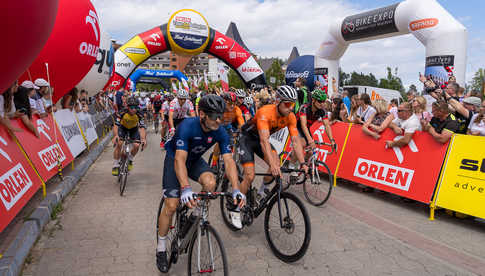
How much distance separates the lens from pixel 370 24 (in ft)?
47.6

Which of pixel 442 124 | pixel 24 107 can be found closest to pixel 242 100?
pixel 442 124

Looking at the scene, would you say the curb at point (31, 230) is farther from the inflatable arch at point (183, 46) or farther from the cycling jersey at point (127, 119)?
the inflatable arch at point (183, 46)

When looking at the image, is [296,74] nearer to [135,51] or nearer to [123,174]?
[135,51]

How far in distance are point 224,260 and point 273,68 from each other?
6058 cm

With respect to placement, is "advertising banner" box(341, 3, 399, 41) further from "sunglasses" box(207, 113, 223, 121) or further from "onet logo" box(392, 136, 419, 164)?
"sunglasses" box(207, 113, 223, 121)

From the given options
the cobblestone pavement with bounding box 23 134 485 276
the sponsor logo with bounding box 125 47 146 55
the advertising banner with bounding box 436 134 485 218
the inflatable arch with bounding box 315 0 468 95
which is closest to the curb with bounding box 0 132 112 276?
the cobblestone pavement with bounding box 23 134 485 276

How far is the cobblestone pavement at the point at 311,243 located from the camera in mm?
3557

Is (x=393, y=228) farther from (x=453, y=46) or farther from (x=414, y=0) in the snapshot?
(x=414, y=0)

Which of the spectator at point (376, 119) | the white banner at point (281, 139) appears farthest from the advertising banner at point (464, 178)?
the white banner at point (281, 139)

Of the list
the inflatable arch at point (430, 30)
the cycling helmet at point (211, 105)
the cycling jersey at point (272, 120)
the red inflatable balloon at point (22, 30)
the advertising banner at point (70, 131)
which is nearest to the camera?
the red inflatable balloon at point (22, 30)

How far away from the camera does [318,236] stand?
4.39 m

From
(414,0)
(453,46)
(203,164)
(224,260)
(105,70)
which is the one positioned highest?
(414,0)

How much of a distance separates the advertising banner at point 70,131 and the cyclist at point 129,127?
1508 millimetres

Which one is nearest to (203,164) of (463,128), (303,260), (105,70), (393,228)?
(303,260)
